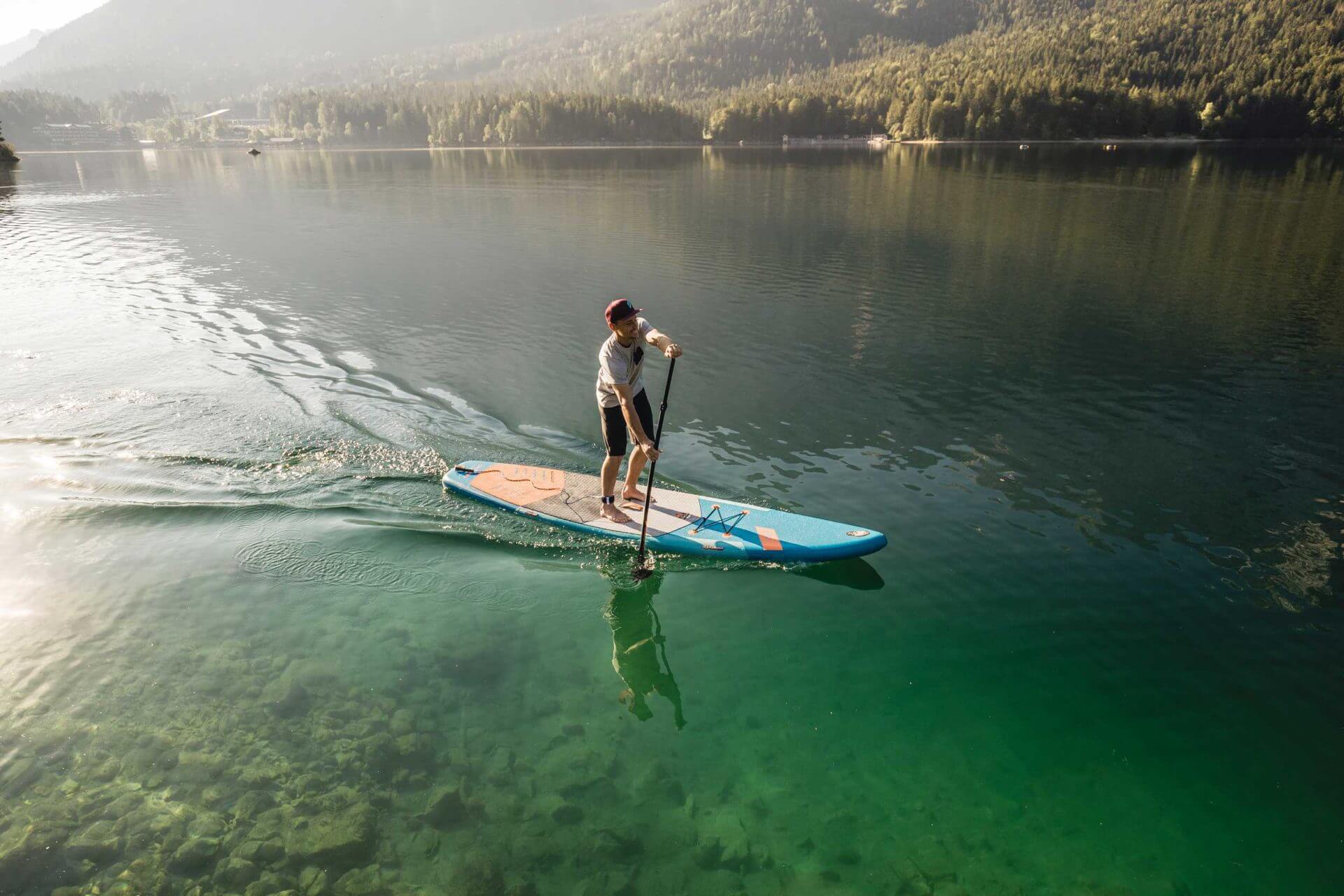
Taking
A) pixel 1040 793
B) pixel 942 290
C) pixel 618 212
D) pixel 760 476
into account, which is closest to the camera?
pixel 1040 793

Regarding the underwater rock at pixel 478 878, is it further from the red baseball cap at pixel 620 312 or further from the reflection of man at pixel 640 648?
the red baseball cap at pixel 620 312

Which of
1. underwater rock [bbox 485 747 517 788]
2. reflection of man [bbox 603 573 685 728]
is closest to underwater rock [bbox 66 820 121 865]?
underwater rock [bbox 485 747 517 788]

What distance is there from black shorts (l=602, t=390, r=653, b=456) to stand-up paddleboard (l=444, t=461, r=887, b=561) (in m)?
1.20

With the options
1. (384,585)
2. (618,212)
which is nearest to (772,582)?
(384,585)

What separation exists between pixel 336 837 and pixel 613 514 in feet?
20.3

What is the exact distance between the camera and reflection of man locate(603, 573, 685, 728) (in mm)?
8773

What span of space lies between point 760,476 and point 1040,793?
749cm

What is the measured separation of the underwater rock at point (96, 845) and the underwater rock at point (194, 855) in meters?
0.55

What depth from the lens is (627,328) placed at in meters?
10.4

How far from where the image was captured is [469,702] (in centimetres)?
853

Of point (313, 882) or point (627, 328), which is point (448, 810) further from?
point (627, 328)

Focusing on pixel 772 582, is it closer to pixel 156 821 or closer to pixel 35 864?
pixel 156 821

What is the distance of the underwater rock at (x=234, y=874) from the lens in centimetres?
636

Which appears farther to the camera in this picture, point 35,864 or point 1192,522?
point 1192,522
